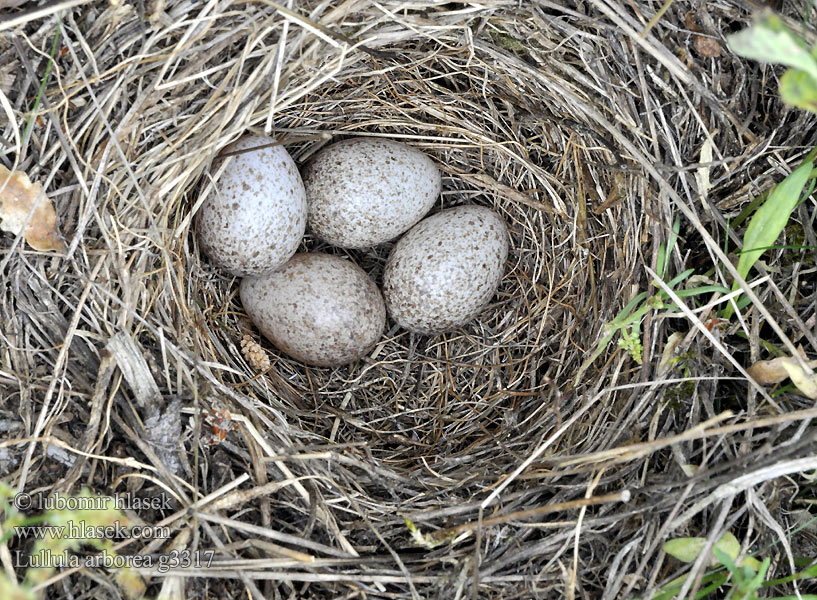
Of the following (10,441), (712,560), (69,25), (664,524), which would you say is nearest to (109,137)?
(69,25)

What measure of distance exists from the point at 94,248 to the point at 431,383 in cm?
110

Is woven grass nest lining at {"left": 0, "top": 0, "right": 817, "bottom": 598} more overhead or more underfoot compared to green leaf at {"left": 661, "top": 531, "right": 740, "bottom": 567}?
more overhead

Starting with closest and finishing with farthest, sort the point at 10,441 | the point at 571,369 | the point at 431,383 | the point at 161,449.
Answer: the point at 10,441 < the point at 161,449 < the point at 571,369 < the point at 431,383

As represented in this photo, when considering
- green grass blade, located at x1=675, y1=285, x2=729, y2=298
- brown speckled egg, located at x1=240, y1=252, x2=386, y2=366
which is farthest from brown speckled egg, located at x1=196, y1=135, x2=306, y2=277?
green grass blade, located at x1=675, y1=285, x2=729, y2=298

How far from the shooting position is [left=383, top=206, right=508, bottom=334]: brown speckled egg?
80.7 inches

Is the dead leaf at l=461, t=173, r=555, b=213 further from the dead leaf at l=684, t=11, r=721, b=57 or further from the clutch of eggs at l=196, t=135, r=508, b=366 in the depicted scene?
the dead leaf at l=684, t=11, r=721, b=57

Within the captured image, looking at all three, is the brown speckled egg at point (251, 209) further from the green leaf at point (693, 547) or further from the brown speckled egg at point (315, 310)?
the green leaf at point (693, 547)

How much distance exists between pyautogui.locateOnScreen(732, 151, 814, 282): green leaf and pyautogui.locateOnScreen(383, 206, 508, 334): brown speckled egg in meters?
0.74

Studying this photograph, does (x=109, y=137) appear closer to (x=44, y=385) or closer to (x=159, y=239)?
(x=159, y=239)

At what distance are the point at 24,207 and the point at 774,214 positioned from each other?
68.2 inches

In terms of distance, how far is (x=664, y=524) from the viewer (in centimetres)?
146

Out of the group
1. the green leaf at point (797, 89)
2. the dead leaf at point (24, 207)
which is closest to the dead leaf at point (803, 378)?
the green leaf at point (797, 89)

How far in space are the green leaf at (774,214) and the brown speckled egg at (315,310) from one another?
1.06 meters

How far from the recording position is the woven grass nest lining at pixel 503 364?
150cm
